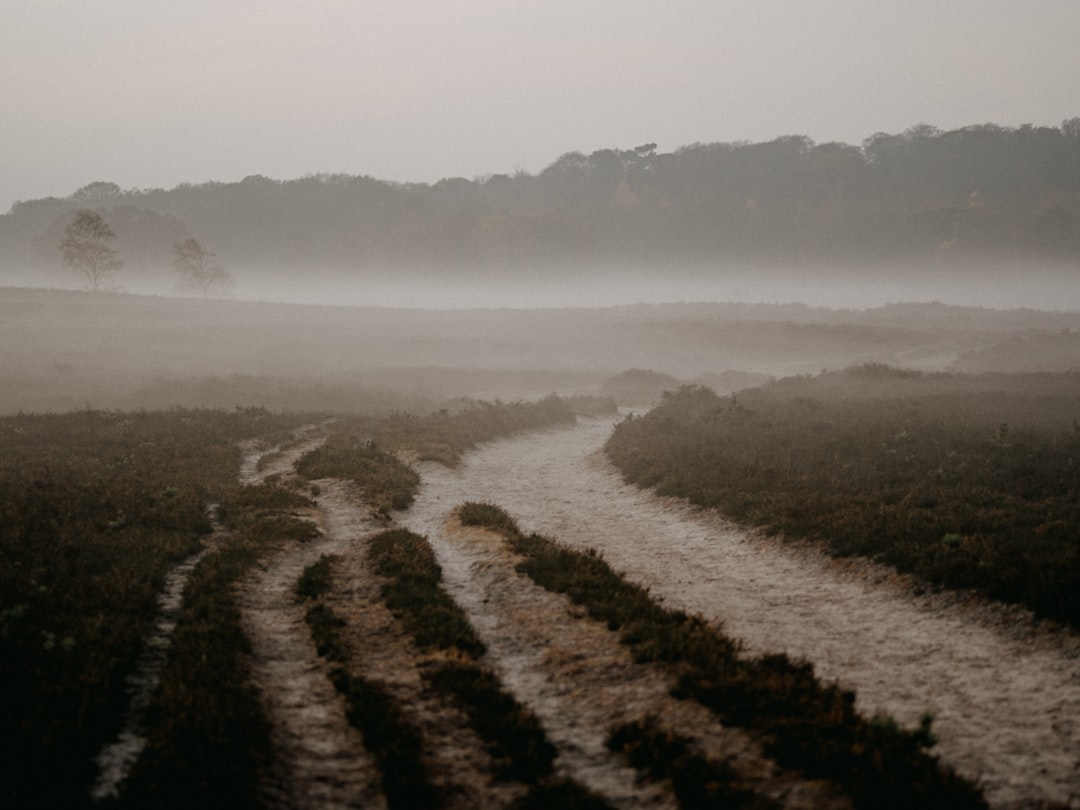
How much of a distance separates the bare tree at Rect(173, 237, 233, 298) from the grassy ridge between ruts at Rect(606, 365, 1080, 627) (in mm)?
96836

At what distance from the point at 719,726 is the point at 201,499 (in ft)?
52.6

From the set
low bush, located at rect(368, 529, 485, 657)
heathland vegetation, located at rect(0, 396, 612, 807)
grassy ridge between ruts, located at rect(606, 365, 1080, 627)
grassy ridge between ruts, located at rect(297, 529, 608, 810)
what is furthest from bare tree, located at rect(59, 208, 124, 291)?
grassy ridge between ruts, located at rect(297, 529, 608, 810)

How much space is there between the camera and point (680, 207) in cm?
16588

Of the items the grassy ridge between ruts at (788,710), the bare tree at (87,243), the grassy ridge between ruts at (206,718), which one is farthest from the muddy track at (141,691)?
the bare tree at (87,243)

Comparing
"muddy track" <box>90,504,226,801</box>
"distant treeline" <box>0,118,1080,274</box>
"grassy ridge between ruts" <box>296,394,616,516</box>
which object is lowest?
"muddy track" <box>90,504,226,801</box>

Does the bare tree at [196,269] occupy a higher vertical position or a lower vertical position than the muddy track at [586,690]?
higher

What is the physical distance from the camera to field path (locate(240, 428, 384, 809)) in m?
6.96

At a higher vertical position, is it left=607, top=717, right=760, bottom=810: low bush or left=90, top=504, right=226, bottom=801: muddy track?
left=607, top=717, right=760, bottom=810: low bush

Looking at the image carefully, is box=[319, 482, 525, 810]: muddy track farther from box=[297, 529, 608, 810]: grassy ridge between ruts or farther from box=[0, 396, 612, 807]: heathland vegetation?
box=[0, 396, 612, 807]: heathland vegetation

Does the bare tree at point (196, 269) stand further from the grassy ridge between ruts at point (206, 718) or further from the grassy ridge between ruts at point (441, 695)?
the grassy ridge between ruts at point (441, 695)

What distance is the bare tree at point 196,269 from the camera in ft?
344

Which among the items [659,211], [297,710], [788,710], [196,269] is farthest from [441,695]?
[659,211]

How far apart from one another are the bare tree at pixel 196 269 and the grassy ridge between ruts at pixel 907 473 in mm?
96836

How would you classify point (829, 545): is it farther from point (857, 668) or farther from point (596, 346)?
point (596, 346)
